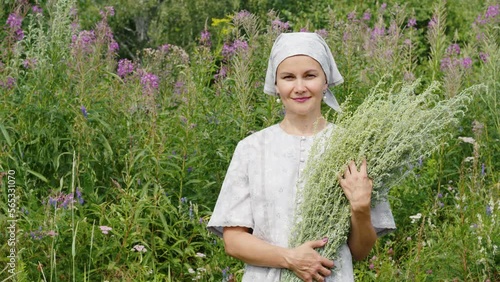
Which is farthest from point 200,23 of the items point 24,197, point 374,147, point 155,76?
point 374,147

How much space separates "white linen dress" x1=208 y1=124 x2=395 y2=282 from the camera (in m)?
3.15

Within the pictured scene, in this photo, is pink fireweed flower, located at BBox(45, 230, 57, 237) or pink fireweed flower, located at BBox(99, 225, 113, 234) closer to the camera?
pink fireweed flower, located at BBox(45, 230, 57, 237)

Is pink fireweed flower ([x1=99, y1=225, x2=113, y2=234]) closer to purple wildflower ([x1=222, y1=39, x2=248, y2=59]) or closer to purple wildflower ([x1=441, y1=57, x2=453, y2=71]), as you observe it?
purple wildflower ([x1=222, y1=39, x2=248, y2=59])

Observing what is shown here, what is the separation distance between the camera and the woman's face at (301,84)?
314 centimetres

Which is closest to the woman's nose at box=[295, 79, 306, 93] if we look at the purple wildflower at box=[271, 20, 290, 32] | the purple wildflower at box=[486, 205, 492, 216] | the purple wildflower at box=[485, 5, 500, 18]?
the purple wildflower at box=[486, 205, 492, 216]

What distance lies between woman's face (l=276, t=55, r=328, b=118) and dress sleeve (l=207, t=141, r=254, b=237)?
0.26m

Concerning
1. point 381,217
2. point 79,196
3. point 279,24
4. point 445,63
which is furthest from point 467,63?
point 381,217

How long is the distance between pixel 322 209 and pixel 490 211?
2700mm

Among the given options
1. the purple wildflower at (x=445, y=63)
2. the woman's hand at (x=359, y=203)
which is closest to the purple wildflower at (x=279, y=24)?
the purple wildflower at (x=445, y=63)

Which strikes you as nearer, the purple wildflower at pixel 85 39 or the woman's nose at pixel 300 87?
the woman's nose at pixel 300 87

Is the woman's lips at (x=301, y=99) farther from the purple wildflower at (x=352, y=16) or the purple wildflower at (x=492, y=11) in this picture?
the purple wildflower at (x=492, y=11)

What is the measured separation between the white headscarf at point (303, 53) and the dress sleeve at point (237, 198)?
27 centimetres

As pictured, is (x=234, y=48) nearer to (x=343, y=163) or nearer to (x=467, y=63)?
(x=467, y=63)

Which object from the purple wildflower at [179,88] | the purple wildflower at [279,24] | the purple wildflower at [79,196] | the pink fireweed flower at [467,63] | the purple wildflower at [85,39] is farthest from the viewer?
the pink fireweed flower at [467,63]
